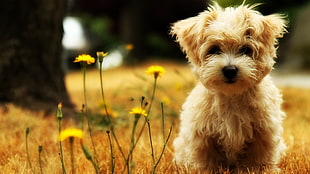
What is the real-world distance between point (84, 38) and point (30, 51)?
13595 mm

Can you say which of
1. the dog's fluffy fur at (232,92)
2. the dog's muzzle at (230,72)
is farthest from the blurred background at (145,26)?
the dog's muzzle at (230,72)

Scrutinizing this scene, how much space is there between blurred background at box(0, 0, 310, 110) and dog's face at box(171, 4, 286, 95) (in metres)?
1.36

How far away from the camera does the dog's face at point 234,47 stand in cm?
310

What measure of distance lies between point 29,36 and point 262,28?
2.86 metres

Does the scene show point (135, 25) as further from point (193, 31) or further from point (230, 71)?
point (230, 71)

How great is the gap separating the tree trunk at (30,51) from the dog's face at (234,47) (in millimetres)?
2402

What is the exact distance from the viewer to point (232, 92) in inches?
126

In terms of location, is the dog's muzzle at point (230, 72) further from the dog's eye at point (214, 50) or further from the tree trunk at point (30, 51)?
the tree trunk at point (30, 51)

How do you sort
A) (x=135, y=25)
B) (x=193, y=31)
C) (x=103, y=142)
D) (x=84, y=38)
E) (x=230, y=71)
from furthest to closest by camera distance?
1. (x=84, y=38)
2. (x=135, y=25)
3. (x=103, y=142)
4. (x=193, y=31)
5. (x=230, y=71)

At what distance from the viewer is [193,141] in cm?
342

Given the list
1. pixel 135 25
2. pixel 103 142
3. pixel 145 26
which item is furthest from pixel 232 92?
pixel 145 26

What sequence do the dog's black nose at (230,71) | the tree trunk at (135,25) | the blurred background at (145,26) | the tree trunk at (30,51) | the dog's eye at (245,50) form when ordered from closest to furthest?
the dog's black nose at (230,71)
the dog's eye at (245,50)
the tree trunk at (30,51)
the blurred background at (145,26)
the tree trunk at (135,25)

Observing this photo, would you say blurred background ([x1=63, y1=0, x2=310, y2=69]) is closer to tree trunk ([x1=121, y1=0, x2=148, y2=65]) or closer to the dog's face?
tree trunk ([x1=121, y1=0, x2=148, y2=65])

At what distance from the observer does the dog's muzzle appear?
307 centimetres
